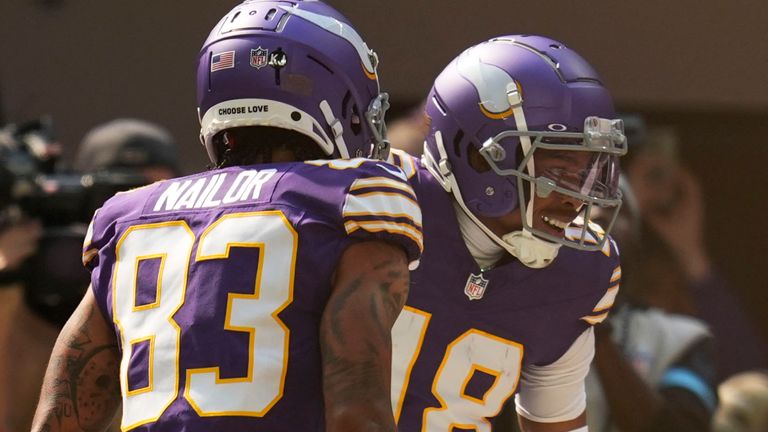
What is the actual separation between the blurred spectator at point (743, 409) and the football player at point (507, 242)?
1.69 meters

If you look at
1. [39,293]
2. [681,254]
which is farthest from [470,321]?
[681,254]

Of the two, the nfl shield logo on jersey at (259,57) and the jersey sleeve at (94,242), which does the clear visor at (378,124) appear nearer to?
the nfl shield logo on jersey at (259,57)

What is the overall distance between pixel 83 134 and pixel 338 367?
485 centimetres

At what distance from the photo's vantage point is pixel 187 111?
6938 mm

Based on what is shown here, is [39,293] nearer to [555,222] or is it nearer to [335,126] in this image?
[555,222]

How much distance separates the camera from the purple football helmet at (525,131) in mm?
3199

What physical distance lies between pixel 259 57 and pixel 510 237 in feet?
2.90

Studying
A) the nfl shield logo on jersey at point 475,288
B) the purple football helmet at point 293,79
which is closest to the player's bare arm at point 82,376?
the purple football helmet at point 293,79

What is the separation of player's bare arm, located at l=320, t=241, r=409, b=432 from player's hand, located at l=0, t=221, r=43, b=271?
2656 mm

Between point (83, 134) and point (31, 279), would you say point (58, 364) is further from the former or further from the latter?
point (83, 134)

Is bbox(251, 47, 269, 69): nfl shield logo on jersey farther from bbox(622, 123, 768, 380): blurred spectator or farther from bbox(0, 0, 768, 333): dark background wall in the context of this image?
bbox(0, 0, 768, 333): dark background wall

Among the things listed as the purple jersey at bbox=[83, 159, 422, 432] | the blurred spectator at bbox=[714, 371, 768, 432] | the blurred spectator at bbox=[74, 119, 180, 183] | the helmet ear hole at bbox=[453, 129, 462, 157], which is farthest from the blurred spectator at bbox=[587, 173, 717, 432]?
the purple jersey at bbox=[83, 159, 422, 432]

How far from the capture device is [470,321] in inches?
127

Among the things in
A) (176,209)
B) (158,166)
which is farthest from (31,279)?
(176,209)
